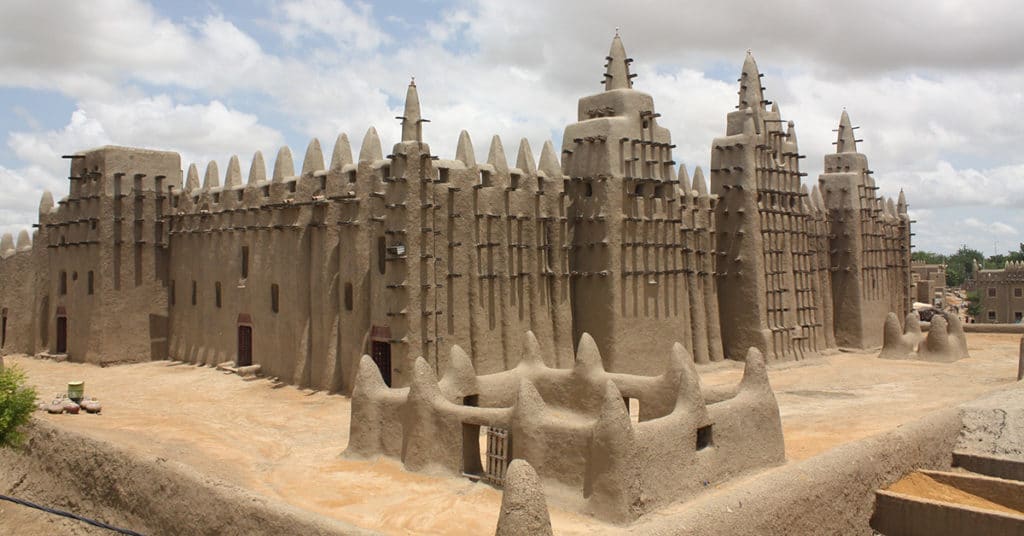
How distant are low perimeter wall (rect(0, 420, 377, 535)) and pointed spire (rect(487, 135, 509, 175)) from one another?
12.9 meters

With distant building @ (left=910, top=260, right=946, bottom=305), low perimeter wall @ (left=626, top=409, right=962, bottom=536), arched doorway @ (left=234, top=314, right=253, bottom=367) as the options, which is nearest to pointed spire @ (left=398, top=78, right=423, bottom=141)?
arched doorway @ (left=234, top=314, right=253, bottom=367)

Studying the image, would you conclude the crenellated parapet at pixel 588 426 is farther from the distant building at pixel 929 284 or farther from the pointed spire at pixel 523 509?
the distant building at pixel 929 284

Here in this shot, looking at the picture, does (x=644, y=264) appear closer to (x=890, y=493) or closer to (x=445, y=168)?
(x=445, y=168)

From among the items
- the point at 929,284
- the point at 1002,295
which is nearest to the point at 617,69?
the point at 929,284

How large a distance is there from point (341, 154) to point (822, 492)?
1674cm

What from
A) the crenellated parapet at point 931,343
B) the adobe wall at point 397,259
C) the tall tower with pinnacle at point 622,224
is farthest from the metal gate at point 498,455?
the crenellated parapet at point 931,343

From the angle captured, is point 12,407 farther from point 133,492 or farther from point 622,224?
point 622,224

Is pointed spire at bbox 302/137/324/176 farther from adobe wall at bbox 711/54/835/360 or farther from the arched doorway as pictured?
adobe wall at bbox 711/54/835/360

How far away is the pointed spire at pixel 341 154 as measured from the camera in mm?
25047

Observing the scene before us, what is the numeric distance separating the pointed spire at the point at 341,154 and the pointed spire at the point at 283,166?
286cm

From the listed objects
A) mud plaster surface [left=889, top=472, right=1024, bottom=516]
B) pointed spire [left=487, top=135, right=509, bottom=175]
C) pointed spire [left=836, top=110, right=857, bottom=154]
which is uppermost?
pointed spire [left=836, top=110, right=857, bottom=154]

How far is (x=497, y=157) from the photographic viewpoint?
24875 millimetres

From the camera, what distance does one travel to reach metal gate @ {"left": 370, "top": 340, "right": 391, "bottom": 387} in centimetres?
2294

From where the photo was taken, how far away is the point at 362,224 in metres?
23.8
